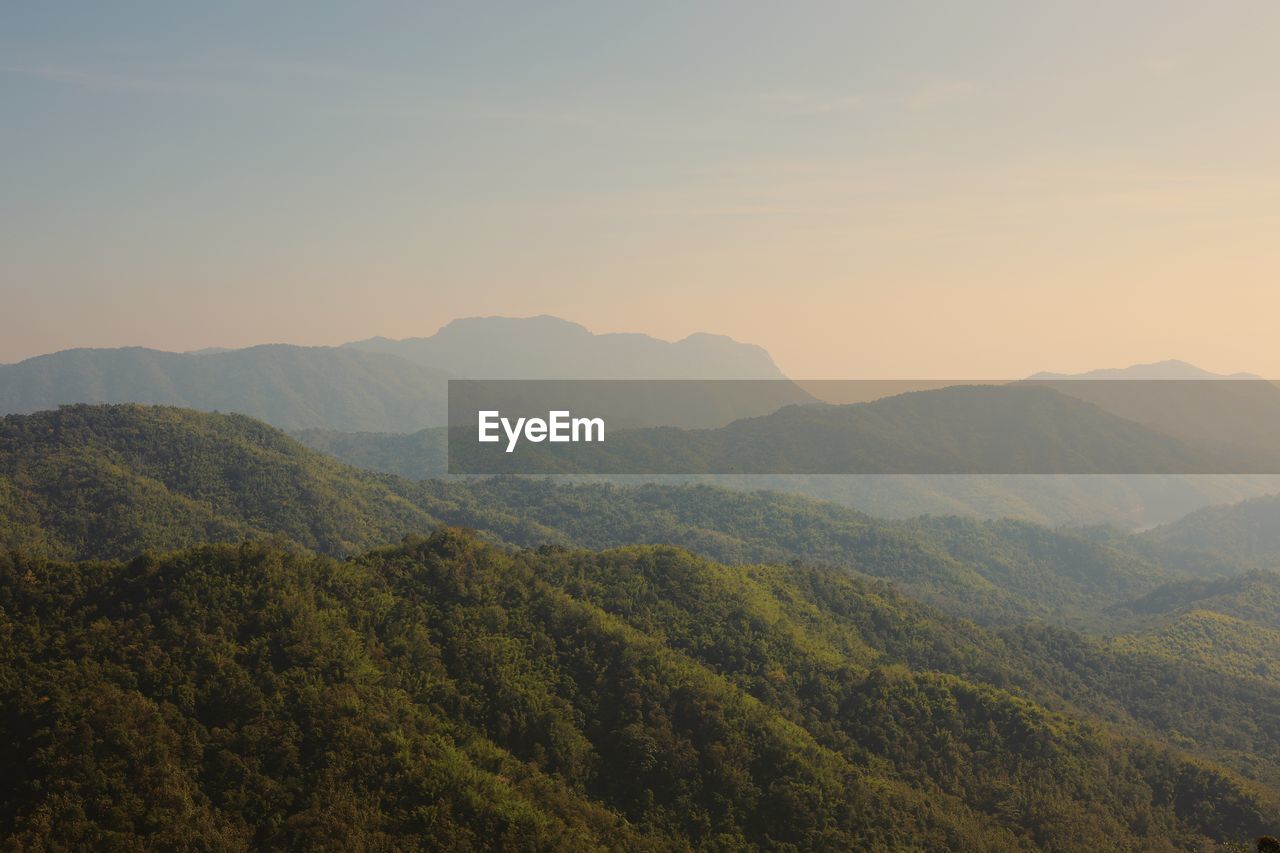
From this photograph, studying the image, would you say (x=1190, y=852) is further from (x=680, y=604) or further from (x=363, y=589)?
(x=363, y=589)

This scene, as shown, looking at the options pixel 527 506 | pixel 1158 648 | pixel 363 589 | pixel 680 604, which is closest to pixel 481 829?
pixel 363 589

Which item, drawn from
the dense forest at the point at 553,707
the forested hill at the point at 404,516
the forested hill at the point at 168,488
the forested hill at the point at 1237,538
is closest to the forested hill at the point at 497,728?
the dense forest at the point at 553,707

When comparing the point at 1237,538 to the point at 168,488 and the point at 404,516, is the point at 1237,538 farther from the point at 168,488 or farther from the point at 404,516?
the point at 168,488

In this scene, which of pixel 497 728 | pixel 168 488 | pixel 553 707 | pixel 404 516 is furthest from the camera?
pixel 404 516

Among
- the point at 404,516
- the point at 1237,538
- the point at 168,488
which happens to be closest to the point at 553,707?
the point at 168,488

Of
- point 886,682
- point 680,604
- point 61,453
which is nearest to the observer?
point 886,682

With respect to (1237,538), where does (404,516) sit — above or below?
above
